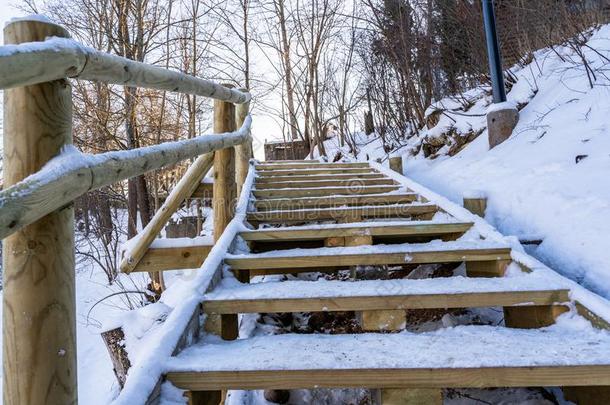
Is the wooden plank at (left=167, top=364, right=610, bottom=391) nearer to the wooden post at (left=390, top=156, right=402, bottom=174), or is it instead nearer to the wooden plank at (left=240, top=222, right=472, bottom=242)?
the wooden plank at (left=240, top=222, right=472, bottom=242)

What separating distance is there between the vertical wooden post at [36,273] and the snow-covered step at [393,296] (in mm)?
769

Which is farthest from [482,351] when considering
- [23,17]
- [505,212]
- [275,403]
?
[505,212]

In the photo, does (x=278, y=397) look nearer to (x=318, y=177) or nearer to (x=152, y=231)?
(x=152, y=231)

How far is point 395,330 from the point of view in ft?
5.08

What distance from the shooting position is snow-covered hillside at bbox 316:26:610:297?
2082 mm

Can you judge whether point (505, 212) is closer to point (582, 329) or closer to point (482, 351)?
point (582, 329)

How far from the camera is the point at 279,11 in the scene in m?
12.8

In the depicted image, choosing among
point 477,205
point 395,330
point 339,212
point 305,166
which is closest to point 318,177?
point 305,166

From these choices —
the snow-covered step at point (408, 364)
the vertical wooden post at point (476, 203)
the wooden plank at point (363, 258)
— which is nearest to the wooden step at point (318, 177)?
the vertical wooden post at point (476, 203)

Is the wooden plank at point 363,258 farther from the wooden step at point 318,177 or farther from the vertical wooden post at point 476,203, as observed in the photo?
the wooden step at point 318,177

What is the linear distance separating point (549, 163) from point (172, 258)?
307 cm

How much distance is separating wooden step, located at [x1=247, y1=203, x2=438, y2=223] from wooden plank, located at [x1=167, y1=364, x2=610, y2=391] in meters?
1.82

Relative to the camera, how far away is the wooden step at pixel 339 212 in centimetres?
293

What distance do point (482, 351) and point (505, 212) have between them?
1.92m
